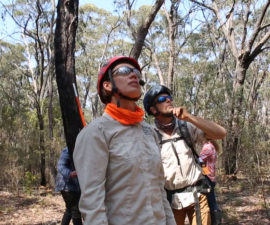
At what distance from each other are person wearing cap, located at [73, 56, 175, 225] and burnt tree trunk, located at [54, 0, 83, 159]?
1504 millimetres

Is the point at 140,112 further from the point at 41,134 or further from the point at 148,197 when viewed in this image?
the point at 41,134

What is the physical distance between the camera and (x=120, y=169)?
1599 mm

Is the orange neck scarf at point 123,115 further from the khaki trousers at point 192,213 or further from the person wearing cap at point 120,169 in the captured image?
the khaki trousers at point 192,213

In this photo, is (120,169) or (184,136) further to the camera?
(184,136)

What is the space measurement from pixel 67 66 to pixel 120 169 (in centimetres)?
191

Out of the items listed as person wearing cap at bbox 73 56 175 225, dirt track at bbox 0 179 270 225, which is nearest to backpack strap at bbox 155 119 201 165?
person wearing cap at bbox 73 56 175 225

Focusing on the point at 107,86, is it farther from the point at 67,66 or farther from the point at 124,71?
the point at 67,66

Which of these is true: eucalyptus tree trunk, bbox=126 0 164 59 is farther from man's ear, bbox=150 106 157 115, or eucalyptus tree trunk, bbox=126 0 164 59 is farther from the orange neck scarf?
the orange neck scarf

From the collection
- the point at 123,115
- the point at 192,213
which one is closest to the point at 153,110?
the point at 192,213

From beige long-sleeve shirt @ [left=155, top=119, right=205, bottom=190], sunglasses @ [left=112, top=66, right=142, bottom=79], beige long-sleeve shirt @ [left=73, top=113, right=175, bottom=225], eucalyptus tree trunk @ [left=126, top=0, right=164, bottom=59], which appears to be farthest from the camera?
eucalyptus tree trunk @ [left=126, top=0, right=164, bottom=59]

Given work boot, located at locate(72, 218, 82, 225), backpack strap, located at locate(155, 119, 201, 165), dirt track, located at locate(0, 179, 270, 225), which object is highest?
backpack strap, located at locate(155, 119, 201, 165)

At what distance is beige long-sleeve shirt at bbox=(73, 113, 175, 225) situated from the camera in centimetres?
154

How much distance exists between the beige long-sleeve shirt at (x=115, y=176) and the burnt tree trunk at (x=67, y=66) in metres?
1.58

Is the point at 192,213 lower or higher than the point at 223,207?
higher
